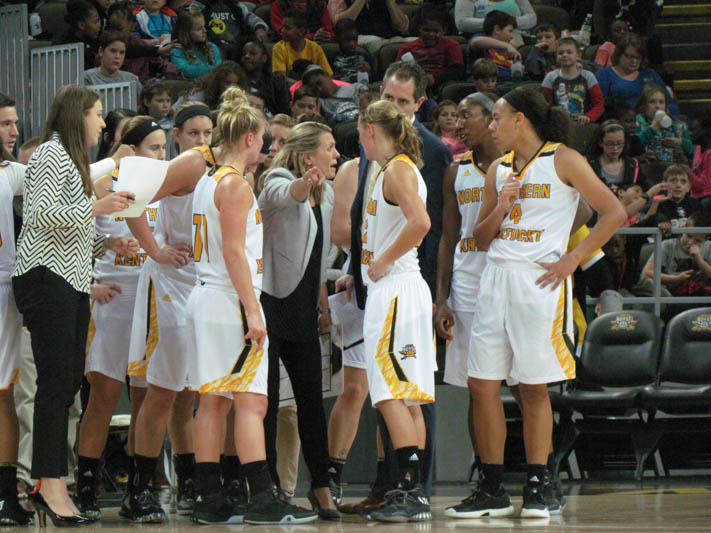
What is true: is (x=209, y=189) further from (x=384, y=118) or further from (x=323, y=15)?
(x=323, y=15)

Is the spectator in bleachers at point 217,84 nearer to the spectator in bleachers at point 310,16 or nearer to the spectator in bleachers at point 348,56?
the spectator in bleachers at point 348,56

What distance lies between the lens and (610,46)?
12.2 m

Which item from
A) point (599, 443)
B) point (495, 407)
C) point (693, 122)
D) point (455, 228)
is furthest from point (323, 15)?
point (495, 407)

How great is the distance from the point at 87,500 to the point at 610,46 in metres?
8.91

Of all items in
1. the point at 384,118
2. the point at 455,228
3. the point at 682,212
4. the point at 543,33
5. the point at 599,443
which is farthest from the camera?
the point at 543,33

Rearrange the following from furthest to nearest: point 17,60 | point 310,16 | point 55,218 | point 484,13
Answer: point 310,16, point 484,13, point 17,60, point 55,218

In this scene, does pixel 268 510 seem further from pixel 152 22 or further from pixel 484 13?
pixel 484 13

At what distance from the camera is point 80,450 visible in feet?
16.7

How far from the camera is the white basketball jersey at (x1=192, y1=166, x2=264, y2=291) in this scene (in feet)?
15.4

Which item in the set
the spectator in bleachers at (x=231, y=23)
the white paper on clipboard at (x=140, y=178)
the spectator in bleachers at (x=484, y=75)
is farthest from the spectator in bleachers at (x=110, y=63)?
the white paper on clipboard at (x=140, y=178)

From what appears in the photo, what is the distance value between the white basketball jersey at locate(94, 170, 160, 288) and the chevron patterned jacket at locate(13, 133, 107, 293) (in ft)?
1.92

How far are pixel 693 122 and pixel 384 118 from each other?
821 centimetres

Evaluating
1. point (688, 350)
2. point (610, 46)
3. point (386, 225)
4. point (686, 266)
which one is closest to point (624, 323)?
point (688, 350)

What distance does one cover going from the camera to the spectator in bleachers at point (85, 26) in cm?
1082
